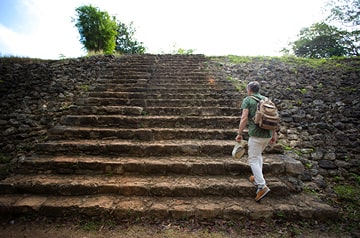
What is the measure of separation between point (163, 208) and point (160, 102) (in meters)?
3.04

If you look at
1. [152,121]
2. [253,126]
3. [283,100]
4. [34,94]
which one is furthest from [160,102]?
[34,94]

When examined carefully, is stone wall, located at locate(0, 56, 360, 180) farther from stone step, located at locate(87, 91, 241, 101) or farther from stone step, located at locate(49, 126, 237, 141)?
stone step, located at locate(49, 126, 237, 141)

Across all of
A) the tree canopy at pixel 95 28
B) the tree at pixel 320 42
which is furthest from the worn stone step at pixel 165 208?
the tree at pixel 320 42

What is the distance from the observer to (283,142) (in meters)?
3.61

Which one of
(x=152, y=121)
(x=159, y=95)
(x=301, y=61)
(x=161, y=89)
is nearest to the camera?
(x=152, y=121)

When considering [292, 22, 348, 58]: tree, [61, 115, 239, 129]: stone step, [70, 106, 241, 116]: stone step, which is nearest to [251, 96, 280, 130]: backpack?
[61, 115, 239, 129]: stone step

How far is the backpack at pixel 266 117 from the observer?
2.23 metres

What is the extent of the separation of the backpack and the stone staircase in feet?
3.10

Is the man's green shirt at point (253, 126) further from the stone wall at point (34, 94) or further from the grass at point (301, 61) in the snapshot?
the grass at point (301, 61)

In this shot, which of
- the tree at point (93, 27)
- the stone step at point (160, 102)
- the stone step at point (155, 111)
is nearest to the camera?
the stone step at point (155, 111)

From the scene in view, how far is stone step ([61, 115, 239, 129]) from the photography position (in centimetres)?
385

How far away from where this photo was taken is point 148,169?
2.84 m

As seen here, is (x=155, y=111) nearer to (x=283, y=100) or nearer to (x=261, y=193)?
(x=261, y=193)

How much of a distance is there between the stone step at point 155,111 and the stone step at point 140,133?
646mm
